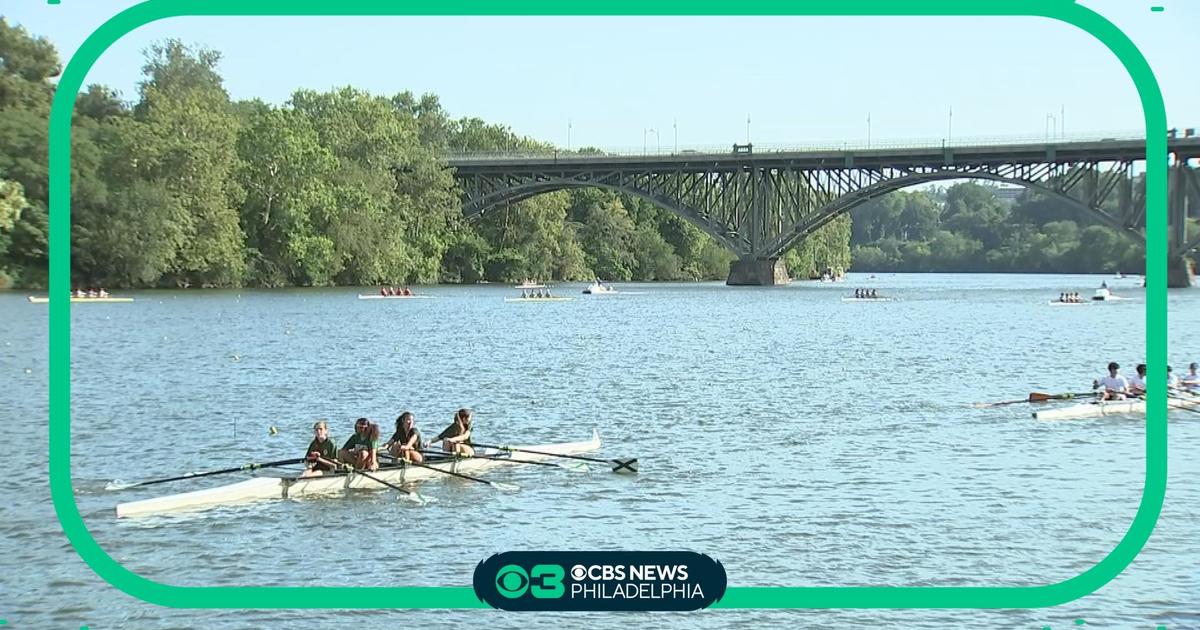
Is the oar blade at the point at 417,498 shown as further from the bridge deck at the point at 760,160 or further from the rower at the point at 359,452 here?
the bridge deck at the point at 760,160

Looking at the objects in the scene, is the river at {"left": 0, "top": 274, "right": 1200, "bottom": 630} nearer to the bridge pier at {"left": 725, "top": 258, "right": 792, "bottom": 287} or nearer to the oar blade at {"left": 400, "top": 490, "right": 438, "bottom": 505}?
the oar blade at {"left": 400, "top": 490, "right": 438, "bottom": 505}

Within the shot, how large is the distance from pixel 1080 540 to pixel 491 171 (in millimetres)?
55607

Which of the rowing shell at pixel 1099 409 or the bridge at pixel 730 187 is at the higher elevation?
the bridge at pixel 730 187

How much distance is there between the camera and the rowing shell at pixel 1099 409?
83.3 ft

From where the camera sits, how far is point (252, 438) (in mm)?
24750

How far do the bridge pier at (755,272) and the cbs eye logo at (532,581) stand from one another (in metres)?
92.4

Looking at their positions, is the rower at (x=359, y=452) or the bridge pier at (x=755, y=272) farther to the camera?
the bridge pier at (x=755, y=272)

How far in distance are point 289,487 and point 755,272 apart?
278 ft

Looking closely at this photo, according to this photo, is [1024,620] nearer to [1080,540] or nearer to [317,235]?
[1080,540]

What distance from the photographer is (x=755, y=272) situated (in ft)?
328

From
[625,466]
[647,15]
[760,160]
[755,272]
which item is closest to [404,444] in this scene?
[625,466]

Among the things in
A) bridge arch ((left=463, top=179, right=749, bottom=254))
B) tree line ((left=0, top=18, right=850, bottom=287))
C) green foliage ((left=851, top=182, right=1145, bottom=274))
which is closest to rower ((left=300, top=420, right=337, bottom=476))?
green foliage ((left=851, top=182, right=1145, bottom=274))

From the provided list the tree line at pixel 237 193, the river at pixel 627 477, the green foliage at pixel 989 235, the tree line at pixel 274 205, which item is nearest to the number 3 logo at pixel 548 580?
the river at pixel 627 477

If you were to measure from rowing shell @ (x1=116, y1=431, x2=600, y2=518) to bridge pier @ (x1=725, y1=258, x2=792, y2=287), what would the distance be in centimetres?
7830
